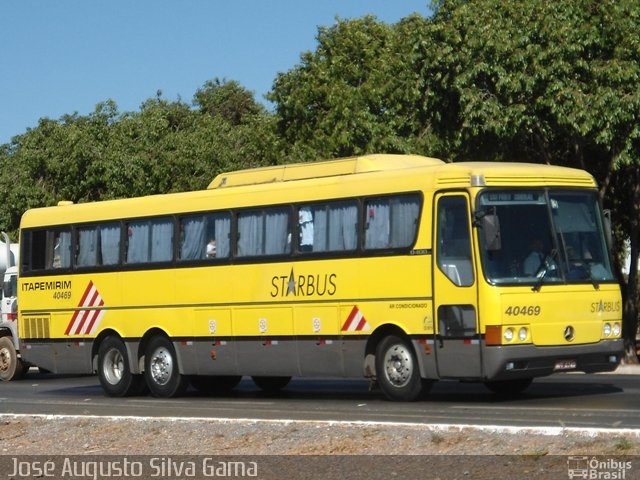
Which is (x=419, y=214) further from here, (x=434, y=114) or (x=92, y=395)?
(x=434, y=114)

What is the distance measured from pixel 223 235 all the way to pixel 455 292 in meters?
5.00

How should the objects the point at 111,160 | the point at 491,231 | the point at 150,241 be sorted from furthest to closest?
the point at 111,160
the point at 150,241
the point at 491,231

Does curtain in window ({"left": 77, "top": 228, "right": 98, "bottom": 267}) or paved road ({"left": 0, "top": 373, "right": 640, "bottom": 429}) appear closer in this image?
paved road ({"left": 0, "top": 373, "right": 640, "bottom": 429})

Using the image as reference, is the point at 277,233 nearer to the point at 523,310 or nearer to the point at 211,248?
the point at 211,248

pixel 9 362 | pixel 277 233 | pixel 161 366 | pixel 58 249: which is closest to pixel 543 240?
pixel 277 233

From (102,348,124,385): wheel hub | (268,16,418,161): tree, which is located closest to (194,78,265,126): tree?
(268,16,418,161): tree

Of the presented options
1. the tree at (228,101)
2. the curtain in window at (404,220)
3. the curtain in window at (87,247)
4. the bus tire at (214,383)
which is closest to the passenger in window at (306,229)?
the curtain in window at (404,220)

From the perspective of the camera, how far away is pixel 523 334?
1820cm

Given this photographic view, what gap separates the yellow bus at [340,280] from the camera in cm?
1845

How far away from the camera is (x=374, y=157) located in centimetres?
2095

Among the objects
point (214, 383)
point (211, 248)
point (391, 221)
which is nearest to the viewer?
point (391, 221)

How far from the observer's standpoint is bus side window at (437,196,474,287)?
18531 millimetres

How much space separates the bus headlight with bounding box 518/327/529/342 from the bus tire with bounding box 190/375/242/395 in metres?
7.24

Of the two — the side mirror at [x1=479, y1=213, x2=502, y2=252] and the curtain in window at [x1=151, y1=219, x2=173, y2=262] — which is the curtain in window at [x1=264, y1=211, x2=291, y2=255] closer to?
the curtain in window at [x1=151, y1=219, x2=173, y2=262]
